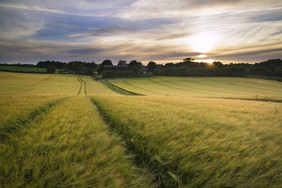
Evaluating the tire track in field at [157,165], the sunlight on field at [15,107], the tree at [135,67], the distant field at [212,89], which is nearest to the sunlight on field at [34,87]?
the sunlight on field at [15,107]

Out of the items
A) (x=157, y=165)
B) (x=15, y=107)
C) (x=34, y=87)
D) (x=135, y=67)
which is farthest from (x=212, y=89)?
(x=34, y=87)

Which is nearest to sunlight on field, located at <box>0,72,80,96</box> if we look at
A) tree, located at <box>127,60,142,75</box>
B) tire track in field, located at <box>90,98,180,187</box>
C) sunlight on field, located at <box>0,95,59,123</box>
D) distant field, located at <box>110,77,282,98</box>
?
sunlight on field, located at <box>0,95,59,123</box>

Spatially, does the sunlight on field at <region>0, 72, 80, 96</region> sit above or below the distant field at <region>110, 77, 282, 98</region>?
above

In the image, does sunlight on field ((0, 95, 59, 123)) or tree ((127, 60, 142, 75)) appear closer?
sunlight on field ((0, 95, 59, 123))

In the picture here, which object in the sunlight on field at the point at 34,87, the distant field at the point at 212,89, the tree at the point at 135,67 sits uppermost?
the tree at the point at 135,67

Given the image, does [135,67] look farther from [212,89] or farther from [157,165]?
[157,165]

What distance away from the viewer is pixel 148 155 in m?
1.99

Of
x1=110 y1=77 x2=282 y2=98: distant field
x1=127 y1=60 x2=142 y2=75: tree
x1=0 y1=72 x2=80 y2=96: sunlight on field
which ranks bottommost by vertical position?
x1=110 y1=77 x2=282 y2=98: distant field

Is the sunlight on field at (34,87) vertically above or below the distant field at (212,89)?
above

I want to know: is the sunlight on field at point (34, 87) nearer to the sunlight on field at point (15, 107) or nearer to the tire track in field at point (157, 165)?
the sunlight on field at point (15, 107)

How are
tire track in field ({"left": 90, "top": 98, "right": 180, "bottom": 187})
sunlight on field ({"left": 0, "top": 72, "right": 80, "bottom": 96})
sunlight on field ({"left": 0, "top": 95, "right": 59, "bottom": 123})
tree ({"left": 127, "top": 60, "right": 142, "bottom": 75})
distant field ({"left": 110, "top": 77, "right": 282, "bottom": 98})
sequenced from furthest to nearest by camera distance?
tree ({"left": 127, "top": 60, "right": 142, "bottom": 75})
distant field ({"left": 110, "top": 77, "right": 282, "bottom": 98})
sunlight on field ({"left": 0, "top": 72, "right": 80, "bottom": 96})
sunlight on field ({"left": 0, "top": 95, "right": 59, "bottom": 123})
tire track in field ({"left": 90, "top": 98, "right": 180, "bottom": 187})

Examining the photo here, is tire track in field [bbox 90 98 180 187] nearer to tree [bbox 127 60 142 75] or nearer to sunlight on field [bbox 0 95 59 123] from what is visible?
sunlight on field [bbox 0 95 59 123]

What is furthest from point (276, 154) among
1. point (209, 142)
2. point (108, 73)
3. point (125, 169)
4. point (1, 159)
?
point (108, 73)

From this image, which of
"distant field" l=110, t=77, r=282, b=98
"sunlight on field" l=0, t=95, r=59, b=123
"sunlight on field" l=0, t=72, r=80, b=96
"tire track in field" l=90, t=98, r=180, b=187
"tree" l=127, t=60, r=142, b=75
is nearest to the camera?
"tire track in field" l=90, t=98, r=180, b=187
